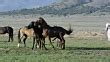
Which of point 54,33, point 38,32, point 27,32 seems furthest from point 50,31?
point 27,32

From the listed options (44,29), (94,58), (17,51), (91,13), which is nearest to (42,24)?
(44,29)

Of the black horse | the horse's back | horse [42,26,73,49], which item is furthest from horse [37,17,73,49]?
the horse's back

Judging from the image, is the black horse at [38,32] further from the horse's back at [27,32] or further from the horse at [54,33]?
the horse's back at [27,32]

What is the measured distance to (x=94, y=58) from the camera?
72.4ft

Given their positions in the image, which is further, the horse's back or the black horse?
the horse's back

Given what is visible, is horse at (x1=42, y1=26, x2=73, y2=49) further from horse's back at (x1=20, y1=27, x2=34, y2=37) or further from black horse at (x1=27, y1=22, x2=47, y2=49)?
horse's back at (x1=20, y1=27, x2=34, y2=37)

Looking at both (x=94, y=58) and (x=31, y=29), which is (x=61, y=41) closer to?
(x=31, y=29)

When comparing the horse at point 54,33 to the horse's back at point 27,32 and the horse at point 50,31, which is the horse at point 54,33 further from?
the horse's back at point 27,32

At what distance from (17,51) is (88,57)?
5191 millimetres

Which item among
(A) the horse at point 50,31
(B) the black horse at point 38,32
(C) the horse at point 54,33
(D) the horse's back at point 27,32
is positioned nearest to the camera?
(B) the black horse at point 38,32

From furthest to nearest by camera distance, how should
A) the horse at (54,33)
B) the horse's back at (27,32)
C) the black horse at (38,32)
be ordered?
the horse's back at (27,32) < the horse at (54,33) < the black horse at (38,32)

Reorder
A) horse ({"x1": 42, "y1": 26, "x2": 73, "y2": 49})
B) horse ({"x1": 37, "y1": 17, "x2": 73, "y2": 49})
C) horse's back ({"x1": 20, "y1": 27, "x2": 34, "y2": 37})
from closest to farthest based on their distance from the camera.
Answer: horse ({"x1": 37, "y1": 17, "x2": 73, "y2": 49}), horse ({"x1": 42, "y1": 26, "x2": 73, "y2": 49}), horse's back ({"x1": 20, "y1": 27, "x2": 34, "y2": 37})

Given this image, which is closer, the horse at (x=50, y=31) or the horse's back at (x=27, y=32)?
the horse at (x=50, y=31)

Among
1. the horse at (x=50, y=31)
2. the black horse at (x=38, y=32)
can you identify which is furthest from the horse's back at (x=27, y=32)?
the horse at (x=50, y=31)
